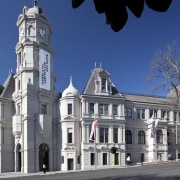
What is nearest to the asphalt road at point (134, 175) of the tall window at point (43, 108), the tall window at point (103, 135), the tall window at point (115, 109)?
the tall window at point (103, 135)

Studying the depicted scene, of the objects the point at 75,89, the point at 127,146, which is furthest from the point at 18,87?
the point at 127,146

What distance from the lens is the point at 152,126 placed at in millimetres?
53031

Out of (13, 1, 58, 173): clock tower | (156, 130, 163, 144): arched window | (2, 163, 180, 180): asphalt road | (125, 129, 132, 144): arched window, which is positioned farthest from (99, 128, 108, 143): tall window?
(2, 163, 180, 180): asphalt road

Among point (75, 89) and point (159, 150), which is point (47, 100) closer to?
point (75, 89)

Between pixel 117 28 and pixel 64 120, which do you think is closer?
pixel 117 28

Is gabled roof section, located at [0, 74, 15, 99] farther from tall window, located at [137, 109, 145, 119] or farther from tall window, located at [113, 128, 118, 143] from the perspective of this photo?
tall window, located at [137, 109, 145, 119]

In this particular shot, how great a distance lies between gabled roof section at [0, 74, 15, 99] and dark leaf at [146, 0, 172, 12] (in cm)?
5364

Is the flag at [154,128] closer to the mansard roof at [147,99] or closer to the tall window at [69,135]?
the mansard roof at [147,99]

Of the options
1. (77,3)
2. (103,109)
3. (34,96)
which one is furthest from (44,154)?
(77,3)

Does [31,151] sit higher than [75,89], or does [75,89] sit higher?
[75,89]

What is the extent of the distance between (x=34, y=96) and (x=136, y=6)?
162 feet

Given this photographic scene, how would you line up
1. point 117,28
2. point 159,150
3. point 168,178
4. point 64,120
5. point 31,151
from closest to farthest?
1. point 117,28
2. point 168,178
3. point 31,151
4. point 64,120
5. point 159,150

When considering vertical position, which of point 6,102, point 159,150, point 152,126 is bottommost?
point 159,150

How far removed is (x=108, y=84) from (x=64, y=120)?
8.83 metres
